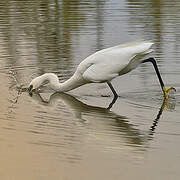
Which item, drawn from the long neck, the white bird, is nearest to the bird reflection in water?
the long neck

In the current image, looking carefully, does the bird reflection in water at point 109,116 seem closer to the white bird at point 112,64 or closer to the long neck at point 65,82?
the long neck at point 65,82

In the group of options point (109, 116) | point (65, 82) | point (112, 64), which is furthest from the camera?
point (65, 82)

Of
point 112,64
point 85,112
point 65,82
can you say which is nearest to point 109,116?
point 85,112

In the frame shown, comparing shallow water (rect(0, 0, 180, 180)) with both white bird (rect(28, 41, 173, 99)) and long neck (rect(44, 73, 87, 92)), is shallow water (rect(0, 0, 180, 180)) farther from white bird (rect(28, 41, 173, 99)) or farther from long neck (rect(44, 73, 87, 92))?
white bird (rect(28, 41, 173, 99))

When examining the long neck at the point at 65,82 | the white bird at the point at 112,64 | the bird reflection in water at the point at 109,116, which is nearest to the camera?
the bird reflection in water at the point at 109,116

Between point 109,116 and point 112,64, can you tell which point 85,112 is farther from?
point 112,64

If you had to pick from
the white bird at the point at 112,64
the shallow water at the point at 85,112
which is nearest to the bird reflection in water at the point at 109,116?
the shallow water at the point at 85,112

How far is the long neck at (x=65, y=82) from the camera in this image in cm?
1085

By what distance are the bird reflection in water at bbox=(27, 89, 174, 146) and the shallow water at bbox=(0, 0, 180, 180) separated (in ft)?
0.04

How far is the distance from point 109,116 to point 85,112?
0.38 metres

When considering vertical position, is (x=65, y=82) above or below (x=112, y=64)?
below

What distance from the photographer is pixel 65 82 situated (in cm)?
1098

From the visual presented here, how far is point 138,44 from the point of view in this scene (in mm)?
10477

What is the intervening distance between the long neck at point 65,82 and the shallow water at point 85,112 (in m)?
0.13
